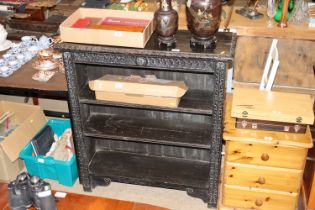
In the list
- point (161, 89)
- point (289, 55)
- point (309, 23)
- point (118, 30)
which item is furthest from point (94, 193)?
point (309, 23)

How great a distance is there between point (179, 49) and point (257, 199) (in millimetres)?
1072

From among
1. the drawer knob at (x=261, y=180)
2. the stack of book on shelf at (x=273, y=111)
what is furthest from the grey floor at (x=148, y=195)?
the stack of book on shelf at (x=273, y=111)

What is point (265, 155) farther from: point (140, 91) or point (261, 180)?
point (140, 91)

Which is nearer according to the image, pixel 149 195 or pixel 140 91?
pixel 140 91

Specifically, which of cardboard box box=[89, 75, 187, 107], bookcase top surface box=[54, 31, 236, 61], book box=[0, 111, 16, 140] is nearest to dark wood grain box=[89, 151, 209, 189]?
cardboard box box=[89, 75, 187, 107]

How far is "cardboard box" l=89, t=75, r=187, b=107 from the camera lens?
242cm

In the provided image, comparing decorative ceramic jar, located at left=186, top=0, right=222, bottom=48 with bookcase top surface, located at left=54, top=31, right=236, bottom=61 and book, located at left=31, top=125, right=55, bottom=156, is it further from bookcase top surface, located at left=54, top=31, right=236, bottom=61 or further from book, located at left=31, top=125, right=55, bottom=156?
book, located at left=31, top=125, right=55, bottom=156

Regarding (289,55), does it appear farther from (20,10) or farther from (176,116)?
(20,10)

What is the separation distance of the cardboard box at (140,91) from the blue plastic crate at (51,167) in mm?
614

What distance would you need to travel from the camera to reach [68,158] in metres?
2.97

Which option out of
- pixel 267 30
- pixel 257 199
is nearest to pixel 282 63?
pixel 267 30

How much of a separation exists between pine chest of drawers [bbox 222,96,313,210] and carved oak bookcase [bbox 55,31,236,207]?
0.31 ft

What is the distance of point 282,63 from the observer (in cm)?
290

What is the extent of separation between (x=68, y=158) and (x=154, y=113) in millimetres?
689
